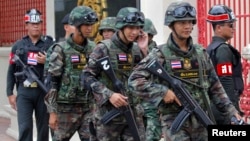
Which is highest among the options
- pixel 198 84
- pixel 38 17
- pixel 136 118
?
pixel 38 17

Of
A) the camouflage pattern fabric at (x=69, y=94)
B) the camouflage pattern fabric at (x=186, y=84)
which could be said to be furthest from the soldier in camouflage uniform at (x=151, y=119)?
the camouflage pattern fabric at (x=69, y=94)

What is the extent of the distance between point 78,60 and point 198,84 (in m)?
1.82

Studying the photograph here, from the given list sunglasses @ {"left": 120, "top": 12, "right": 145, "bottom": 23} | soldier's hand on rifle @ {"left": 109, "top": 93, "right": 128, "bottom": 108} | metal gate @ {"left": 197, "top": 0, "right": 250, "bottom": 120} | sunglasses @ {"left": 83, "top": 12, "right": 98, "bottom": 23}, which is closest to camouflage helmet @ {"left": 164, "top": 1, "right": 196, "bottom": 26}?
sunglasses @ {"left": 120, "top": 12, "right": 145, "bottom": 23}

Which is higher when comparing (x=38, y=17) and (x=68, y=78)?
(x=38, y=17)

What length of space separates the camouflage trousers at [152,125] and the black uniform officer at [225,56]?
62 centimetres

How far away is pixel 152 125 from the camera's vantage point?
6.27 metres

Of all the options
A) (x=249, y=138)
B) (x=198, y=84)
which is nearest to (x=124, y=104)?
(x=198, y=84)

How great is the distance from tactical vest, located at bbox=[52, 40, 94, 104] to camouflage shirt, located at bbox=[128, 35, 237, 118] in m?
1.50

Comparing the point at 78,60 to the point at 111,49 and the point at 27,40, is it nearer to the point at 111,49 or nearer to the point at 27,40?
the point at 111,49

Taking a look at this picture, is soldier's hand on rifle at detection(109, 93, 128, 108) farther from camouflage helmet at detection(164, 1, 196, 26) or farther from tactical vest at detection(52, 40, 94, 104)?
tactical vest at detection(52, 40, 94, 104)

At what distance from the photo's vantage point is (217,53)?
562 cm

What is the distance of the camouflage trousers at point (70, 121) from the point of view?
6.59m

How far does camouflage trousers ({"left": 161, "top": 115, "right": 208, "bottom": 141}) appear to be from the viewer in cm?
497

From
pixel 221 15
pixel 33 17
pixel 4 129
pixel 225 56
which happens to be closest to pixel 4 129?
pixel 4 129
